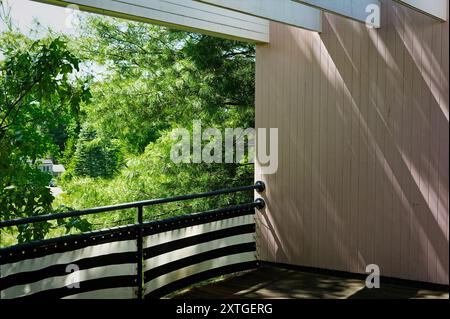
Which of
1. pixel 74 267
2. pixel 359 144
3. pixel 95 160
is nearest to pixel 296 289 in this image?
pixel 359 144

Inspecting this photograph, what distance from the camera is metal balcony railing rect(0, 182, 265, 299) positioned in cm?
286

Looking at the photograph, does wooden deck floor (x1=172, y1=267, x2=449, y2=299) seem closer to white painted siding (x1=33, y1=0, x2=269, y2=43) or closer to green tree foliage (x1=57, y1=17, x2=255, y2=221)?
white painted siding (x1=33, y1=0, x2=269, y2=43)

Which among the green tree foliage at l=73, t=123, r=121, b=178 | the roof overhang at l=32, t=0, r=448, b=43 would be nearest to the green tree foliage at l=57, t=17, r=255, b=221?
the roof overhang at l=32, t=0, r=448, b=43

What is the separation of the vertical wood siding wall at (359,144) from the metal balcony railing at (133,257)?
0.52 m

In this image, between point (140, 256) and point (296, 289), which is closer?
point (140, 256)

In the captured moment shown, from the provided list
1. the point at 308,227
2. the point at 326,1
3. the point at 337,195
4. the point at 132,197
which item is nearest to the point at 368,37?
the point at 326,1

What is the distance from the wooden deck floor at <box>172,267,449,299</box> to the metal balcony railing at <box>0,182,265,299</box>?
0.15m

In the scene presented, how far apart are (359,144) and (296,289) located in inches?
47.5

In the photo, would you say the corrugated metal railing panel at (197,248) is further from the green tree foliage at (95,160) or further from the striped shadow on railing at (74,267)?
Result: the green tree foliage at (95,160)

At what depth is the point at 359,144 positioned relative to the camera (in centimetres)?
411

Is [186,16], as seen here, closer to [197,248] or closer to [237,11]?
[237,11]

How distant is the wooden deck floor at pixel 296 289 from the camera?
12.3 feet

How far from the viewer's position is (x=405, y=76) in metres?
3.82

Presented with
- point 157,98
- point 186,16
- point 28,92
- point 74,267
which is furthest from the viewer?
point 157,98
